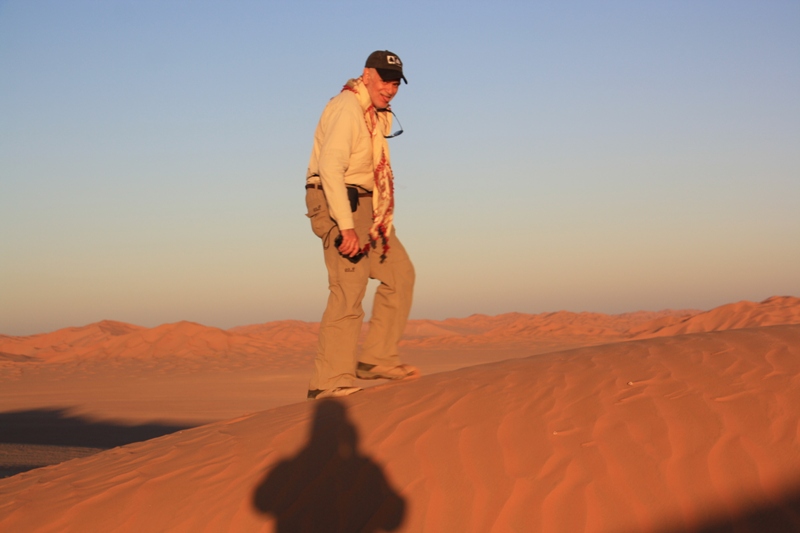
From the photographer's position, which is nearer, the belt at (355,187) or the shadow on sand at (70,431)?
the belt at (355,187)

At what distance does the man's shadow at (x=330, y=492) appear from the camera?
2.85 metres

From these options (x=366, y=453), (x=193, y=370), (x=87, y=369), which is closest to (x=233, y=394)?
(x=193, y=370)

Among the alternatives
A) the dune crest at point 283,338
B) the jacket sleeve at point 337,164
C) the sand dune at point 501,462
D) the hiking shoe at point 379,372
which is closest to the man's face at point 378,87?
the jacket sleeve at point 337,164

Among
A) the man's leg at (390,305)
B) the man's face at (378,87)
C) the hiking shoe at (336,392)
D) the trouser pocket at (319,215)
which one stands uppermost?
the man's face at (378,87)

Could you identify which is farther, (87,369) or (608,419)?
(87,369)

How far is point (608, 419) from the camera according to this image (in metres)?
3.24

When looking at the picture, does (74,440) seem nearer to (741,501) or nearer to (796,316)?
(741,501)

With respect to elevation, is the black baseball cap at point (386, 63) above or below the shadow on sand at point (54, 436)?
above

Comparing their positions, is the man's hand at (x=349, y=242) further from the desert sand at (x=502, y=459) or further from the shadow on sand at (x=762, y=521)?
the shadow on sand at (x=762, y=521)

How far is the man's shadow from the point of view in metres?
2.85

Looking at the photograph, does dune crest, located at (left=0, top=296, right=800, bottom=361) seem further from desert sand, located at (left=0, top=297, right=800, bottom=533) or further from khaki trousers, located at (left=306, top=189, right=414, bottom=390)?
khaki trousers, located at (left=306, top=189, right=414, bottom=390)

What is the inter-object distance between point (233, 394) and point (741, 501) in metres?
9.75

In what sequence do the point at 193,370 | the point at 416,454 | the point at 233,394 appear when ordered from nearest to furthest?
1. the point at 416,454
2. the point at 233,394
3. the point at 193,370

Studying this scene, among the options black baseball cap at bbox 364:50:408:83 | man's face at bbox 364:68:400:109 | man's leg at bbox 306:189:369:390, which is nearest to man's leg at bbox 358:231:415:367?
man's leg at bbox 306:189:369:390
